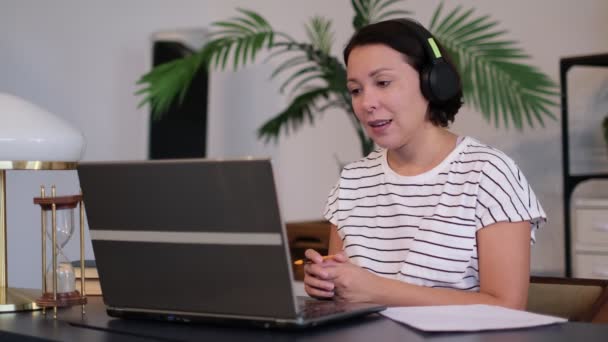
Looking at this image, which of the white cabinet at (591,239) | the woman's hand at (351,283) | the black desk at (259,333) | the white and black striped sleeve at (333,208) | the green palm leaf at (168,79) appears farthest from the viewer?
the green palm leaf at (168,79)

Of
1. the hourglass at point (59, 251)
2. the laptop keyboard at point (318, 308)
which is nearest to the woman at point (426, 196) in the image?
the laptop keyboard at point (318, 308)

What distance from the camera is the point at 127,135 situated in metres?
4.12

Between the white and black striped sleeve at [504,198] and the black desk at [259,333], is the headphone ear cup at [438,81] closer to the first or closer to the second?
the white and black striped sleeve at [504,198]

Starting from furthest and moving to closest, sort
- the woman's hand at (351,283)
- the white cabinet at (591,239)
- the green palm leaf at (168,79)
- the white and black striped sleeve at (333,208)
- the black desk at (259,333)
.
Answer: the green palm leaf at (168,79), the white cabinet at (591,239), the white and black striped sleeve at (333,208), the woman's hand at (351,283), the black desk at (259,333)

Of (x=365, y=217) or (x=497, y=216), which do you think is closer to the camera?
(x=497, y=216)

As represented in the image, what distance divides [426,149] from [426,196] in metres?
0.10

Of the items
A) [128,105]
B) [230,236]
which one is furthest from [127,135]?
[230,236]

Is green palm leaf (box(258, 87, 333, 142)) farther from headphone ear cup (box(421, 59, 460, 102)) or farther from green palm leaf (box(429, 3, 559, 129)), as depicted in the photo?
headphone ear cup (box(421, 59, 460, 102))

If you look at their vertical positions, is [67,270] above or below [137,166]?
below

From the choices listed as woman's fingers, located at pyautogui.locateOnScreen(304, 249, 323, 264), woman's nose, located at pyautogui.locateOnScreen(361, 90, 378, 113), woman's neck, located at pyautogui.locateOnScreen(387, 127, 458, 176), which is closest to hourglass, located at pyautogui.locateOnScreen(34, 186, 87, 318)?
woman's fingers, located at pyautogui.locateOnScreen(304, 249, 323, 264)

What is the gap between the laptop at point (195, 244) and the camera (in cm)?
118

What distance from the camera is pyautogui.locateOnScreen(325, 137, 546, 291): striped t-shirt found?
1719mm

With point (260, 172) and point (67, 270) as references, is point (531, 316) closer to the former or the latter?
point (260, 172)

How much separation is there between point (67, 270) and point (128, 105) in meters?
2.56
